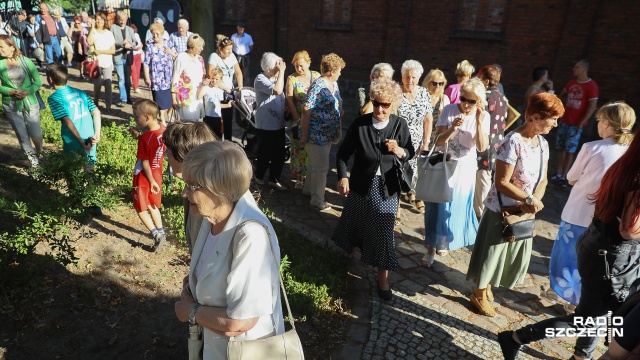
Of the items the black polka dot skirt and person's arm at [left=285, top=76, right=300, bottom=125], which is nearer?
the black polka dot skirt

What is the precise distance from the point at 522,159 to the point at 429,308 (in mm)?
1617

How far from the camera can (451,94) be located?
6.21 metres

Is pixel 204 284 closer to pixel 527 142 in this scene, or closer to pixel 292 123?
pixel 527 142

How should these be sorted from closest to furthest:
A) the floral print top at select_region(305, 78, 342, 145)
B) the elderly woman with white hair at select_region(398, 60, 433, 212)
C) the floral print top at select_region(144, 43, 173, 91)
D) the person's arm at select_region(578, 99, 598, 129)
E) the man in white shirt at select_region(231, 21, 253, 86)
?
the elderly woman with white hair at select_region(398, 60, 433, 212) → the floral print top at select_region(305, 78, 342, 145) → the person's arm at select_region(578, 99, 598, 129) → the floral print top at select_region(144, 43, 173, 91) → the man in white shirt at select_region(231, 21, 253, 86)

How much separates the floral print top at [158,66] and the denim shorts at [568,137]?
7.03m

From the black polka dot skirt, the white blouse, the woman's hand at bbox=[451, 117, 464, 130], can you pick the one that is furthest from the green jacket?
the white blouse

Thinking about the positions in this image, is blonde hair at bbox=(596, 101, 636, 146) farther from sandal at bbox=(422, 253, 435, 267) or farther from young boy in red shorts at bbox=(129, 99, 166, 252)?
young boy in red shorts at bbox=(129, 99, 166, 252)

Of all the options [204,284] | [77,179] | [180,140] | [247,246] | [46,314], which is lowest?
[46,314]

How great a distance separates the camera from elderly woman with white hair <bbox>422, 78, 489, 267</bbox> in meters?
4.48

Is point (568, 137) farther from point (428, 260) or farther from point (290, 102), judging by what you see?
point (290, 102)

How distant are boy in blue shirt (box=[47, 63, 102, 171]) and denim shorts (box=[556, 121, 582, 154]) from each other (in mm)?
7260

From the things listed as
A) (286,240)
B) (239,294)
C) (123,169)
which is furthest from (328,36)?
(239,294)

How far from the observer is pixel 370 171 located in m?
3.97

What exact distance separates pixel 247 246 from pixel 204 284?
31 centimetres
